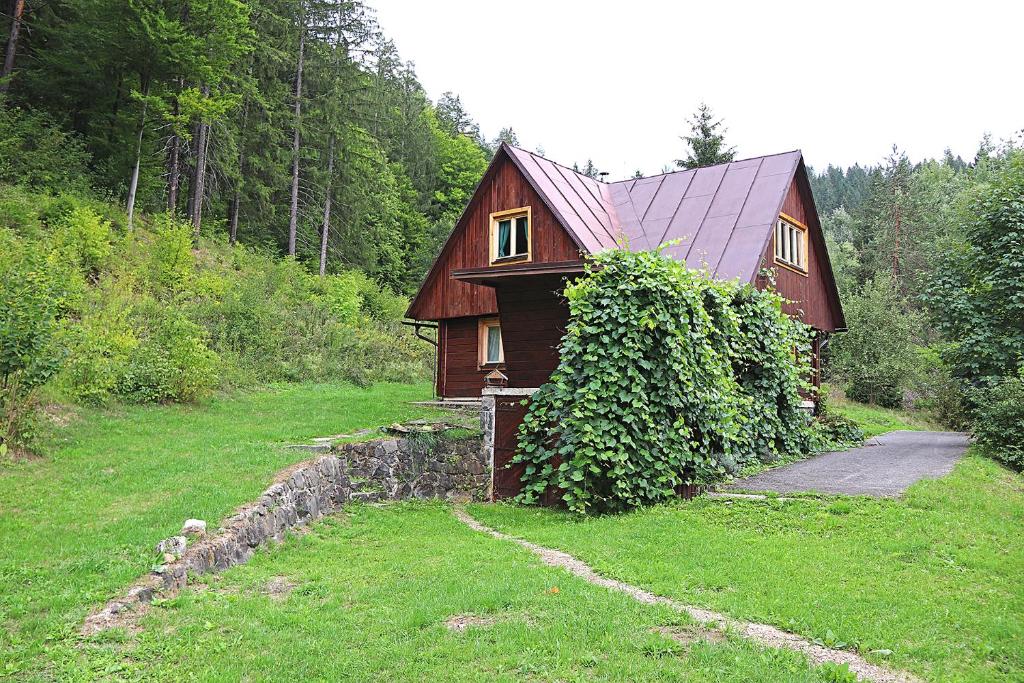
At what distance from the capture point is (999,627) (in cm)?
485

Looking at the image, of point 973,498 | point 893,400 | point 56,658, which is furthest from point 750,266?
point 893,400

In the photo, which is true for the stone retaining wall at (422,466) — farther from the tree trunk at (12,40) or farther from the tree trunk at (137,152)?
the tree trunk at (12,40)

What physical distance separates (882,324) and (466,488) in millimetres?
24708

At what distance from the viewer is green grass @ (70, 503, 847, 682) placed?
4.51 m

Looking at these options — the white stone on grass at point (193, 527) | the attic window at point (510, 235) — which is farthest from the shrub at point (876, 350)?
the white stone on grass at point (193, 527)

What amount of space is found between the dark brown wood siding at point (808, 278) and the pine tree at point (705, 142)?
19.7m

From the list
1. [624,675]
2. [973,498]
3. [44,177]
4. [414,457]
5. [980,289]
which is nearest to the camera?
[624,675]

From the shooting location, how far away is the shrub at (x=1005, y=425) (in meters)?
11.6

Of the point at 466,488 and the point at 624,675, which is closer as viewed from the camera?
the point at 624,675

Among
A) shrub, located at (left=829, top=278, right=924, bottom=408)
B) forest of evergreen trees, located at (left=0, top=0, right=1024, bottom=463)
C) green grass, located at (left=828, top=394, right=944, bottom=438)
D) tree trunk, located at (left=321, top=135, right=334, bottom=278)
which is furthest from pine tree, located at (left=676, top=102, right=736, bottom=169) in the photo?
tree trunk, located at (left=321, top=135, right=334, bottom=278)

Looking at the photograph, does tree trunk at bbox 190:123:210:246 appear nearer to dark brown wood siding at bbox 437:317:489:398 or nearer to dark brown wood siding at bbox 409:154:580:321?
dark brown wood siding at bbox 409:154:580:321

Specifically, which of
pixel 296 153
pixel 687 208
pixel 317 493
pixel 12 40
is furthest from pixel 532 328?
pixel 296 153

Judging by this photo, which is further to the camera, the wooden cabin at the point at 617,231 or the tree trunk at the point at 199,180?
the tree trunk at the point at 199,180

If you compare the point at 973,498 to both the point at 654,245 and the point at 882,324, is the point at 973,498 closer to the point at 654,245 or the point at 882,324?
the point at 654,245
